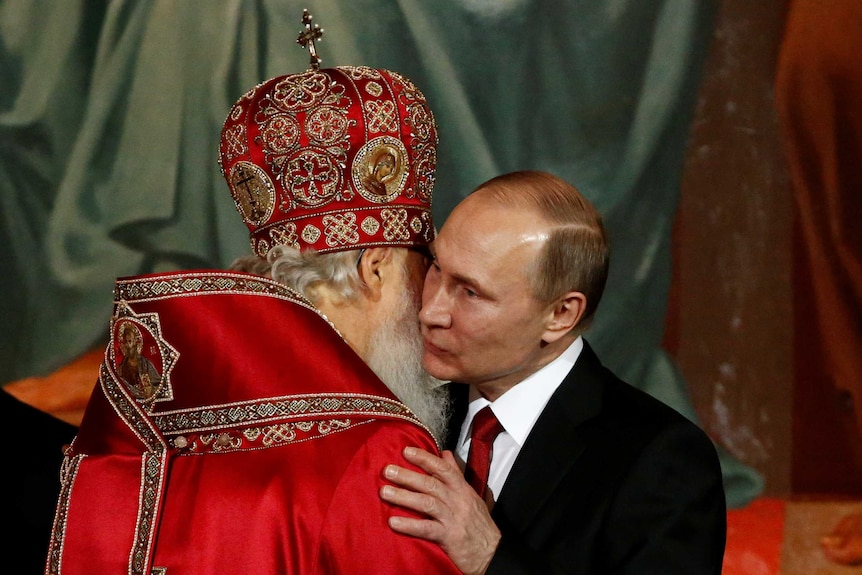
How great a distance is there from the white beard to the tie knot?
0.70 ft

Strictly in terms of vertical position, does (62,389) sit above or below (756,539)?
above

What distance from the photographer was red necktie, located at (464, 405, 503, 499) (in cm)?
244

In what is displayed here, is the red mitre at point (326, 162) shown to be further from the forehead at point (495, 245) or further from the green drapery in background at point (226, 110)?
the green drapery in background at point (226, 110)

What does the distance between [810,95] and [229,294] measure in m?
4.24

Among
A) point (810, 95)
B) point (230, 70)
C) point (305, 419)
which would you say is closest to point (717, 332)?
point (810, 95)

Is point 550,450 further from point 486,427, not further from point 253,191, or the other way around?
point 253,191

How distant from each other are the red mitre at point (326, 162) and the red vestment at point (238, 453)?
69 cm

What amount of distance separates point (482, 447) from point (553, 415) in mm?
202

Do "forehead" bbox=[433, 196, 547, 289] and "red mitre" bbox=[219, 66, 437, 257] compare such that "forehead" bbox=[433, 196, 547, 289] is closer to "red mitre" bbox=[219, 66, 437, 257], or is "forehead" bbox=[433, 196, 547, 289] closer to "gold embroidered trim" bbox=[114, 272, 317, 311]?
"red mitre" bbox=[219, 66, 437, 257]

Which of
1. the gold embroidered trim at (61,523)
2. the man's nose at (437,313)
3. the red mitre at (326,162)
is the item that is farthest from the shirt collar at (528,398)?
the gold embroidered trim at (61,523)

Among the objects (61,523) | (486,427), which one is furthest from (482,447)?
(61,523)

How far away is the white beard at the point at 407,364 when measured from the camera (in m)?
2.61

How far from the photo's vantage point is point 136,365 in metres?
1.97

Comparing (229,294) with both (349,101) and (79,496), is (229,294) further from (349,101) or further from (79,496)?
(349,101)
